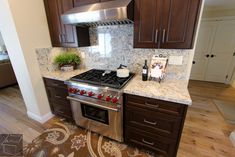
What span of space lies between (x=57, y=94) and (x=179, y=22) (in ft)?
6.97

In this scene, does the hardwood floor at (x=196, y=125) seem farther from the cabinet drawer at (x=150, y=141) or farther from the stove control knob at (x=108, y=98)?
the stove control knob at (x=108, y=98)

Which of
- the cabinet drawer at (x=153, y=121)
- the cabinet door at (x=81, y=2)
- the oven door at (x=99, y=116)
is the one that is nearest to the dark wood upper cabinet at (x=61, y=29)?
the cabinet door at (x=81, y=2)

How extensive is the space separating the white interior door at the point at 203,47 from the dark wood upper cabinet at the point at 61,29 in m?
3.90

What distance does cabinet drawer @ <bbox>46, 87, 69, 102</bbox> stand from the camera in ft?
6.74

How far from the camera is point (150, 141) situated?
1.58 metres

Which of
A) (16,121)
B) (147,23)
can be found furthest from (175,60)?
(16,121)

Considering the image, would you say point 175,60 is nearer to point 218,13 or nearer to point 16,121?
point 16,121

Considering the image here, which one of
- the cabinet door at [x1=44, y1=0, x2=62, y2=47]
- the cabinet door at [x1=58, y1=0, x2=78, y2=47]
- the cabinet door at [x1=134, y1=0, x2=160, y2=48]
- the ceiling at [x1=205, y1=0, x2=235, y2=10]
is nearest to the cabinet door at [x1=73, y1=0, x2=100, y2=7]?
the cabinet door at [x1=58, y1=0, x2=78, y2=47]

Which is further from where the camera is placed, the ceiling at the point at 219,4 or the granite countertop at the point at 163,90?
the ceiling at the point at 219,4

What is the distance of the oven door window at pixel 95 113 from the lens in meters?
1.72

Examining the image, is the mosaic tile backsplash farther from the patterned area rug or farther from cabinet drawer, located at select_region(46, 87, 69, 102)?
the patterned area rug

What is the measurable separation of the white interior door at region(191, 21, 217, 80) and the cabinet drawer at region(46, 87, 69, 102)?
4422mm

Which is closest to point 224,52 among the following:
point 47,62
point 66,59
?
point 66,59

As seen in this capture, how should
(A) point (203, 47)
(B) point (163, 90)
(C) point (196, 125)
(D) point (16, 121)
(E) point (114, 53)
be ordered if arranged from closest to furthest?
(B) point (163, 90) → (E) point (114, 53) → (C) point (196, 125) → (D) point (16, 121) → (A) point (203, 47)
